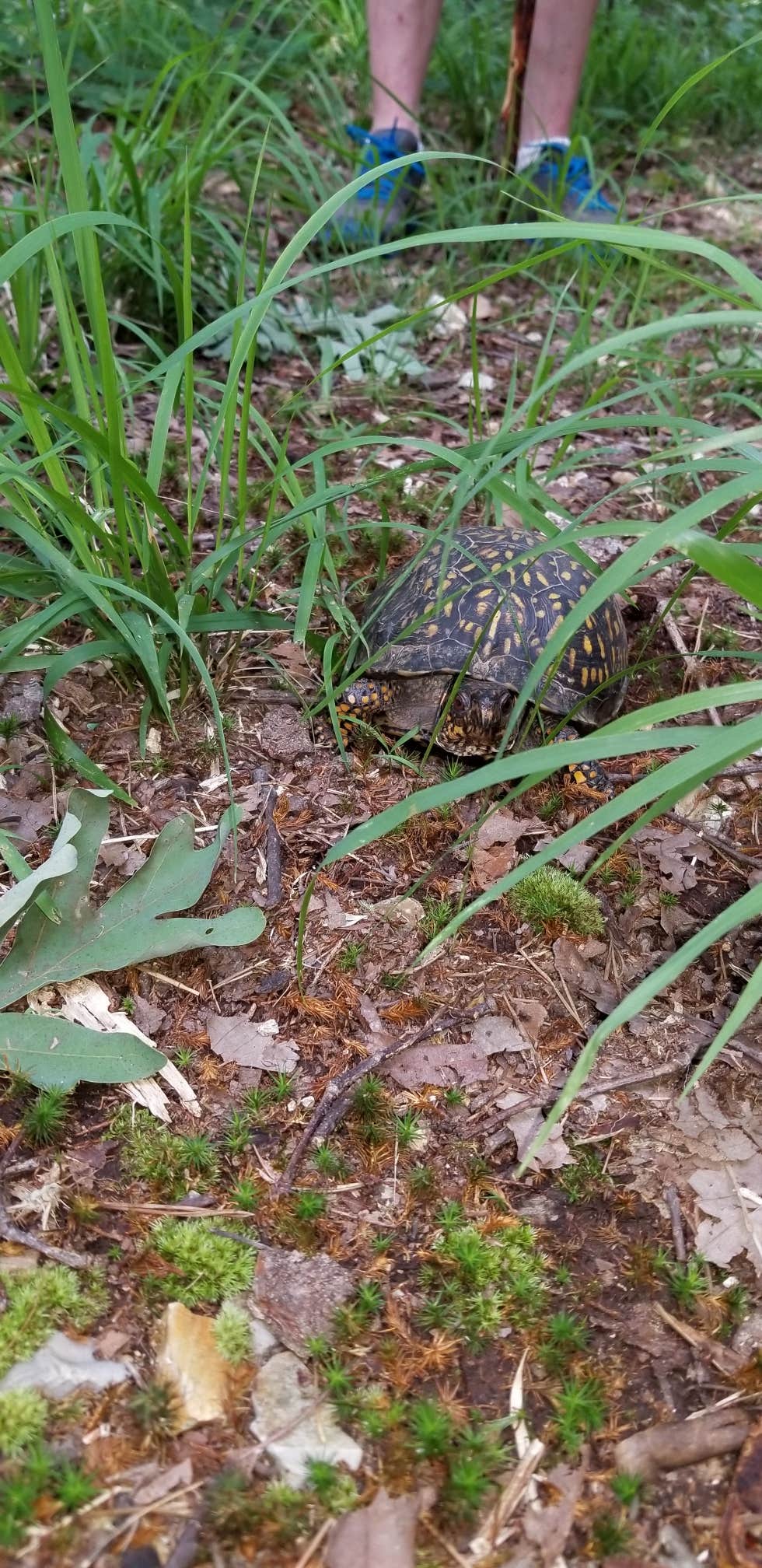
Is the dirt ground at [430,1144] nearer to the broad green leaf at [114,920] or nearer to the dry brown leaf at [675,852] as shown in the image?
the dry brown leaf at [675,852]

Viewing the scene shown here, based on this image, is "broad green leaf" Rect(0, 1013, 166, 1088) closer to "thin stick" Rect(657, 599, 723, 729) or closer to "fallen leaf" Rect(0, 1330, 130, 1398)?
"fallen leaf" Rect(0, 1330, 130, 1398)

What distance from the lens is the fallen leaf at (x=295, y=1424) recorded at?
1490 millimetres

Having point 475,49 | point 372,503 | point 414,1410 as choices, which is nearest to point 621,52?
point 475,49

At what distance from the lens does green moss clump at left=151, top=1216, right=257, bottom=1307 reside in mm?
1666

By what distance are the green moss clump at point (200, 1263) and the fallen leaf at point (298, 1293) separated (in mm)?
29

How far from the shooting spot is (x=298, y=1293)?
5.54ft

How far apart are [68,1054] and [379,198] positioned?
372 cm

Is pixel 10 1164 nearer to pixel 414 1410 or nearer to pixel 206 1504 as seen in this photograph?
pixel 206 1504

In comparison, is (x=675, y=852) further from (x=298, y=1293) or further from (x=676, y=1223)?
(x=298, y=1293)

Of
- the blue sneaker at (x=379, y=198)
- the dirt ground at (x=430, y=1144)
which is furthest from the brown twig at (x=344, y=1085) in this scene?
the blue sneaker at (x=379, y=198)

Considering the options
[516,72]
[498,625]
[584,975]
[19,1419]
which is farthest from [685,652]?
[516,72]

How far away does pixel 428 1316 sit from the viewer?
5.49 feet

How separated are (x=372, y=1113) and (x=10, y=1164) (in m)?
0.61

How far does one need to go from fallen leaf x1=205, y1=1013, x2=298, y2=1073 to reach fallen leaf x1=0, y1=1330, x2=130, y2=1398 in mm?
558
